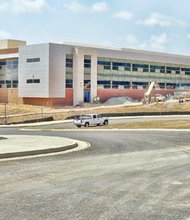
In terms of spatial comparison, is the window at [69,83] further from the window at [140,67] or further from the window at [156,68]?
the window at [156,68]

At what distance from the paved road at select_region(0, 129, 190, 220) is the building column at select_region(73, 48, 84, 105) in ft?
283

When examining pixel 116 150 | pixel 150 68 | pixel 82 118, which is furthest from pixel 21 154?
pixel 150 68

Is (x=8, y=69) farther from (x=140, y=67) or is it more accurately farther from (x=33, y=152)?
(x=33, y=152)

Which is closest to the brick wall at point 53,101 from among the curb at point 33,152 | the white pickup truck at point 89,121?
the white pickup truck at point 89,121

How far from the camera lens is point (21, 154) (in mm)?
17641

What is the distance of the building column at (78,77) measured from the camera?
103 meters

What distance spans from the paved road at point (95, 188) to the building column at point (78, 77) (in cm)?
8625

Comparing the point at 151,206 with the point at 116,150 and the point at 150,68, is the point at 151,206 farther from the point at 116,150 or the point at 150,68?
the point at 150,68

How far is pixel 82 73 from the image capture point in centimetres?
10475

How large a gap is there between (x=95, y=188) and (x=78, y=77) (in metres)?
93.7

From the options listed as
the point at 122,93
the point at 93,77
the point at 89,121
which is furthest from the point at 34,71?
the point at 89,121

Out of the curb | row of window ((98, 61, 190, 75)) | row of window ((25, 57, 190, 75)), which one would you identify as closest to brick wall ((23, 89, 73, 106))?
row of window ((25, 57, 190, 75))

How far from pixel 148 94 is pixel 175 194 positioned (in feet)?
338

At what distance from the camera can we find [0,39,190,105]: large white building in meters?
99.0
